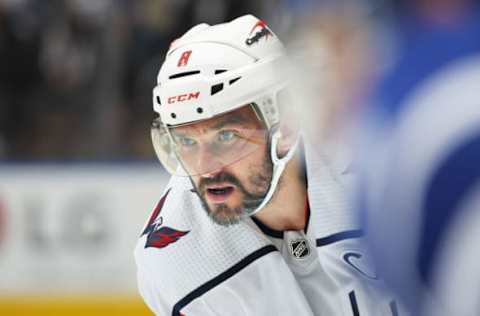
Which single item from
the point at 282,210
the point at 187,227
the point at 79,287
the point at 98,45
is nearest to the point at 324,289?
the point at 282,210

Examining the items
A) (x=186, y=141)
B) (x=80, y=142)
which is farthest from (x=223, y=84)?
(x=80, y=142)

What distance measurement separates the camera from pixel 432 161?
3.09ft

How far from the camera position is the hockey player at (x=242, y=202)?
6.28 ft

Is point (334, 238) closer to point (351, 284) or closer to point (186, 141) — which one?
point (351, 284)

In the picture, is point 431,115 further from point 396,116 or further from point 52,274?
point 52,274

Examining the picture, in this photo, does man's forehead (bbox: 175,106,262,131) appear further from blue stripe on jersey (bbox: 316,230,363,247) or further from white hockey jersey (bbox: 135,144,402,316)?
blue stripe on jersey (bbox: 316,230,363,247)

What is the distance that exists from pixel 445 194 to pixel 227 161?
3.37ft

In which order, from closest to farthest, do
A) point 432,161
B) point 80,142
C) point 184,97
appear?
point 432,161, point 184,97, point 80,142

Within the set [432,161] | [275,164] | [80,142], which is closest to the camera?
[432,161]

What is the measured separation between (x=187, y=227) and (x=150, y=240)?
9cm

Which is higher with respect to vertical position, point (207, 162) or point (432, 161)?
point (207, 162)

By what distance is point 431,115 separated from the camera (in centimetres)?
94

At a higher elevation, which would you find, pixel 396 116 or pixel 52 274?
pixel 52 274

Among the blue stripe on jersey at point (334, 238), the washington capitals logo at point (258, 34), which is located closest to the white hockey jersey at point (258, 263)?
the blue stripe on jersey at point (334, 238)
